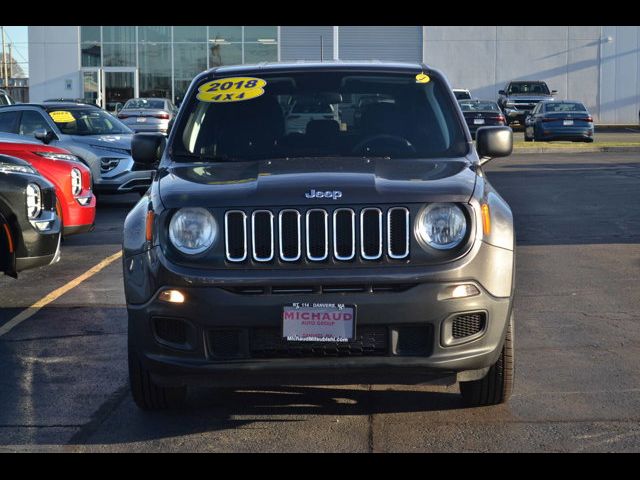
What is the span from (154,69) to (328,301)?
1814 inches

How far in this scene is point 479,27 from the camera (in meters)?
51.8

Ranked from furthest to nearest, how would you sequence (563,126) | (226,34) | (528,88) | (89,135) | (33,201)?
(226,34)
(528,88)
(563,126)
(89,135)
(33,201)

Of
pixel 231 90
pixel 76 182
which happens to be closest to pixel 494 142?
pixel 231 90

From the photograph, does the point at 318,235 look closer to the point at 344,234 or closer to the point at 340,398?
the point at 344,234

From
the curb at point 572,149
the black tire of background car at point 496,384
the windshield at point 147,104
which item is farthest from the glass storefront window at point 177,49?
the black tire of background car at point 496,384

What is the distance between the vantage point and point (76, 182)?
1103cm

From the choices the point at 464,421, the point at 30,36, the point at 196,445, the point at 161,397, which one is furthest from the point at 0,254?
the point at 30,36

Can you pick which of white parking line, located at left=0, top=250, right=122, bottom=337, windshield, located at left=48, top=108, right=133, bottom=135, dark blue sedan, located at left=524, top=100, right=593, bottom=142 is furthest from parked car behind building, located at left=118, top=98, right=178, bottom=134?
white parking line, located at left=0, top=250, right=122, bottom=337

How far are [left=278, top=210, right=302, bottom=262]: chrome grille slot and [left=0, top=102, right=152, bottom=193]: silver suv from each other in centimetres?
1116

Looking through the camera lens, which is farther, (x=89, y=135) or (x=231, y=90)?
(x=89, y=135)

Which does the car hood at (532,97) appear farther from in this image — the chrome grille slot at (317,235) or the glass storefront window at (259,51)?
the chrome grille slot at (317,235)

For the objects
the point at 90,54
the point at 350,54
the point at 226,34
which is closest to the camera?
the point at 226,34

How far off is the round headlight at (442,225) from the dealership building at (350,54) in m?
44.6
